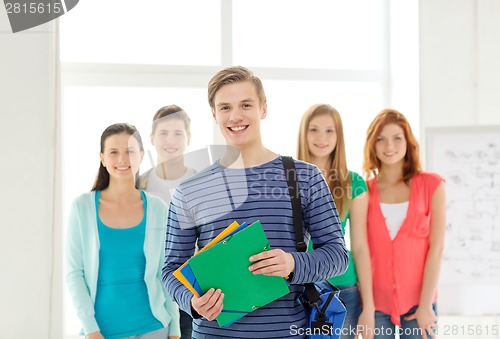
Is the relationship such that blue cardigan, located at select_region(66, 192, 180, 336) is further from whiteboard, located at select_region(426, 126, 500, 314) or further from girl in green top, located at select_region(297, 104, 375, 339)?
whiteboard, located at select_region(426, 126, 500, 314)

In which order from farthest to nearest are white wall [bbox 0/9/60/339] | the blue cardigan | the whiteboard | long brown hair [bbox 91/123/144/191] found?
the whiteboard, white wall [bbox 0/9/60/339], long brown hair [bbox 91/123/144/191], the blue cardigan

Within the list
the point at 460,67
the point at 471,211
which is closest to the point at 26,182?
the point at 471,211

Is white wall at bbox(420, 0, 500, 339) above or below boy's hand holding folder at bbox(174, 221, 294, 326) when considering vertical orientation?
above

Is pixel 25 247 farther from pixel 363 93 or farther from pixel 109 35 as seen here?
pixel 363 93

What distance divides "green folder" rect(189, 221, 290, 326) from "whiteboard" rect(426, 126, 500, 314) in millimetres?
1927

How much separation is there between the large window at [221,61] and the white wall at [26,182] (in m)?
0.37

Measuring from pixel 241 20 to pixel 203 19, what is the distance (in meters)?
0.25

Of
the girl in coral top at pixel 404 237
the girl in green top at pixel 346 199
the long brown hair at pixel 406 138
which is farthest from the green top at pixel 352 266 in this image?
the long brown hair at pixel 406 138

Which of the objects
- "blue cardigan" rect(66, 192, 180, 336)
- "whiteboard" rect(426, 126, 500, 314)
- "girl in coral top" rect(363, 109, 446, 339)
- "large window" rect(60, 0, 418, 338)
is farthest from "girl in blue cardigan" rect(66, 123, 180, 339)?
"whiteboard" rect(426, 126, 500, 314)

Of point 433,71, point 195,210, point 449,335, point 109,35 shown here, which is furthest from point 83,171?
point 449,335

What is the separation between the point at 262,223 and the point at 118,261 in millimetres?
927

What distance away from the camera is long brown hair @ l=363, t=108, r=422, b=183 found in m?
2.50

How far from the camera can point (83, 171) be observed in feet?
10.4

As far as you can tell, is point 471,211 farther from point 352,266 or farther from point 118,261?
point 118,261
